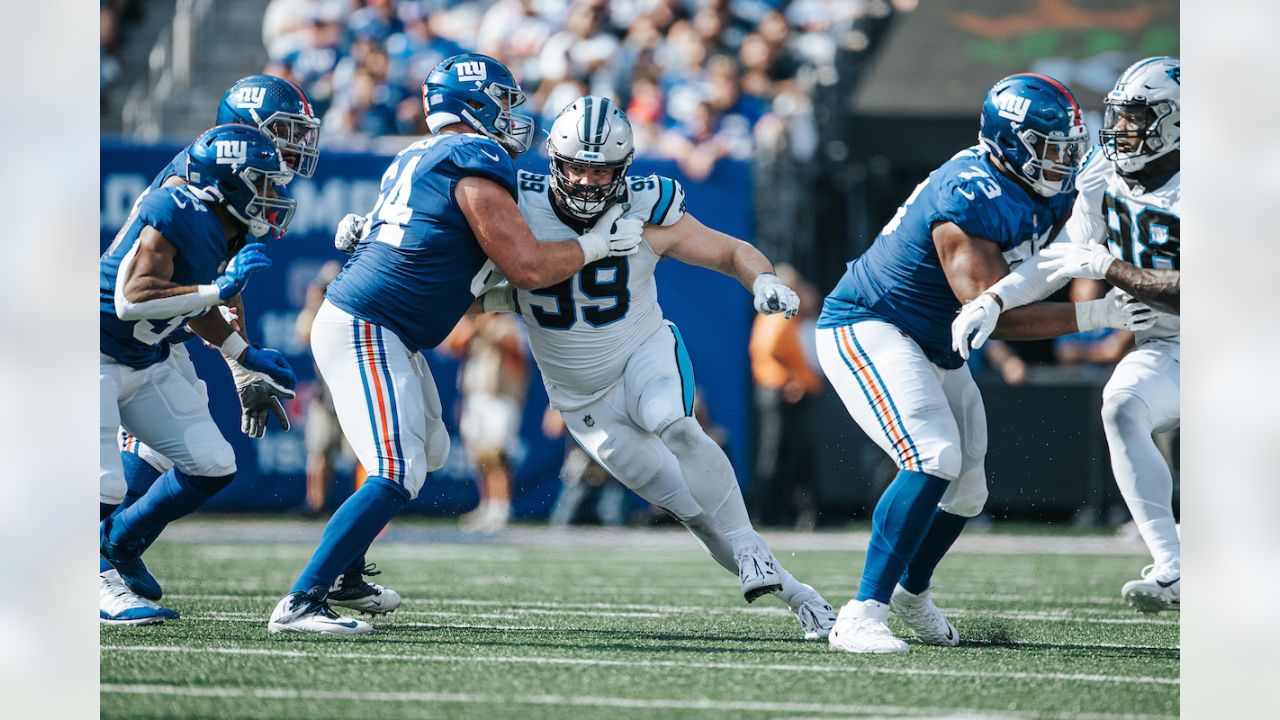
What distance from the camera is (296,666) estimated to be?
351 centimetres

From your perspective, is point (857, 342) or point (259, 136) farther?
point (259, 136)

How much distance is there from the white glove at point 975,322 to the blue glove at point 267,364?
1.91 meters

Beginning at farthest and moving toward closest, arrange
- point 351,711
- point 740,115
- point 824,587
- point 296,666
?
point 740,115, point 824,587, point 296,666, point 351,711

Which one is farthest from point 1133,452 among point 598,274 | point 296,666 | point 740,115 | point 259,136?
point 740,115

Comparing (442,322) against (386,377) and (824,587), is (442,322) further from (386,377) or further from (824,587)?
(824,587)

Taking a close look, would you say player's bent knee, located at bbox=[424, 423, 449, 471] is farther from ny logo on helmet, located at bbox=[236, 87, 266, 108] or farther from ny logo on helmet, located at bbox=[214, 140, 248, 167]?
ny logo on helmet, located at bbox=[236, 87, 266, 108]

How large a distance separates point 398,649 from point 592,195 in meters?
1.28

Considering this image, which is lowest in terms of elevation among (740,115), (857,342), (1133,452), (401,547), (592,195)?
(401,547)

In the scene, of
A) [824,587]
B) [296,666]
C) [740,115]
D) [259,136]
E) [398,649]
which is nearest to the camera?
[296,666]

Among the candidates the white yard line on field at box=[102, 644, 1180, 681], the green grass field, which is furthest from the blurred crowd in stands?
the white yard line on field at box=[102, 644, 1180, 681]

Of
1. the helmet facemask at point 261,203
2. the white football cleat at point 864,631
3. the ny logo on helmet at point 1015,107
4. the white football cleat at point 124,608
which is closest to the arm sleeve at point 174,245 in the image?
the helmet facemask at point 261,203

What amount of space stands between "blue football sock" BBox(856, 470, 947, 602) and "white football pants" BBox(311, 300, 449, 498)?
3.86 feet

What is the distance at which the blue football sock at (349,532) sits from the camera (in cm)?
390

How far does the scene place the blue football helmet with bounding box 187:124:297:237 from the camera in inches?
169
